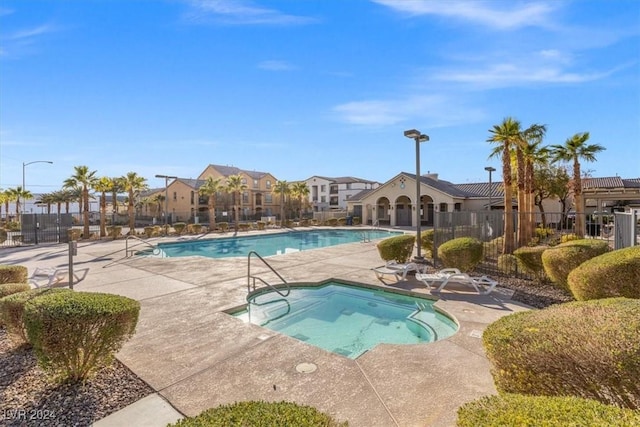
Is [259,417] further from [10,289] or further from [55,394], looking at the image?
[10,289]

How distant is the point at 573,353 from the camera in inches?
95.3

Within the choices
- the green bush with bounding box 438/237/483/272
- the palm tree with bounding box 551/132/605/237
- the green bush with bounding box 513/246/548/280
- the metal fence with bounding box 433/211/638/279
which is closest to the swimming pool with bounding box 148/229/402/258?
the metal fence with bounding box 433/211/638/279

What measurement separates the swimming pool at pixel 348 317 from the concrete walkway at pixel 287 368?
1.66 ft

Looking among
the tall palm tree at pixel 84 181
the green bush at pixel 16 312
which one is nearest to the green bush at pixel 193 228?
the tall palm tree at pixel 84 181

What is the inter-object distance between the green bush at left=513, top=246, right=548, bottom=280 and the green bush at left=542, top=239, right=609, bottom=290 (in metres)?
1.22

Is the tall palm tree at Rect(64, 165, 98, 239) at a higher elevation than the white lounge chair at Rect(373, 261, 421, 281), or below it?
higher

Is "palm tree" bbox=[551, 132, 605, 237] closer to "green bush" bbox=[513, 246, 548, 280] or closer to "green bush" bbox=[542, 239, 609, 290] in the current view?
"green bush" bbox=[513, 246, 548, 280]

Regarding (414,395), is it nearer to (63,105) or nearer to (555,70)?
(555,70)

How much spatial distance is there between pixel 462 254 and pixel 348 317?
4.36m

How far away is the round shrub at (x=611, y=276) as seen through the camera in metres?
5.13

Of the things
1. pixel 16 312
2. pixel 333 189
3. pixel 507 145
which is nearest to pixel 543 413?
pixel 16 312

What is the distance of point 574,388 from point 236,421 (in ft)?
7.96

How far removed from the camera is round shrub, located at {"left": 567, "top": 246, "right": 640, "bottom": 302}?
513cm

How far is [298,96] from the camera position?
17703 mm
